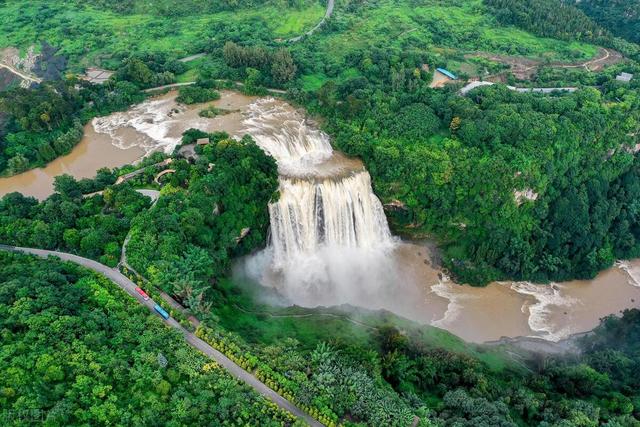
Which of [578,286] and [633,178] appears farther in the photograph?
[633,178]

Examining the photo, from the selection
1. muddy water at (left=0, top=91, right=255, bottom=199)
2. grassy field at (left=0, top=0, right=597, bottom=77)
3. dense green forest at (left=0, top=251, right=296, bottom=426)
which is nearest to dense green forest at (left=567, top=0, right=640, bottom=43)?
grassy field at (left=0, top=0, right=597, bottom=77)

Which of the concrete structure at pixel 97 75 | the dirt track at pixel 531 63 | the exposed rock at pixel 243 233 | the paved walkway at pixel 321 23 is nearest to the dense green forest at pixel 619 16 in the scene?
the dirt track at pixel 531 63

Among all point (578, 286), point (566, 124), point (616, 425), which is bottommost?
point (578, 286)

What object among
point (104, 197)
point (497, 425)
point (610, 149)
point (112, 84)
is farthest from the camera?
point (112, 84)

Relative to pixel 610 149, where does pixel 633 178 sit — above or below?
below

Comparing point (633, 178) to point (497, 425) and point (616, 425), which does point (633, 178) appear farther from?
point (497, 425)

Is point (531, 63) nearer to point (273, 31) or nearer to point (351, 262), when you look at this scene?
point (273, 31)

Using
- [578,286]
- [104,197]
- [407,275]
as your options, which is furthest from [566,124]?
[104,197]
